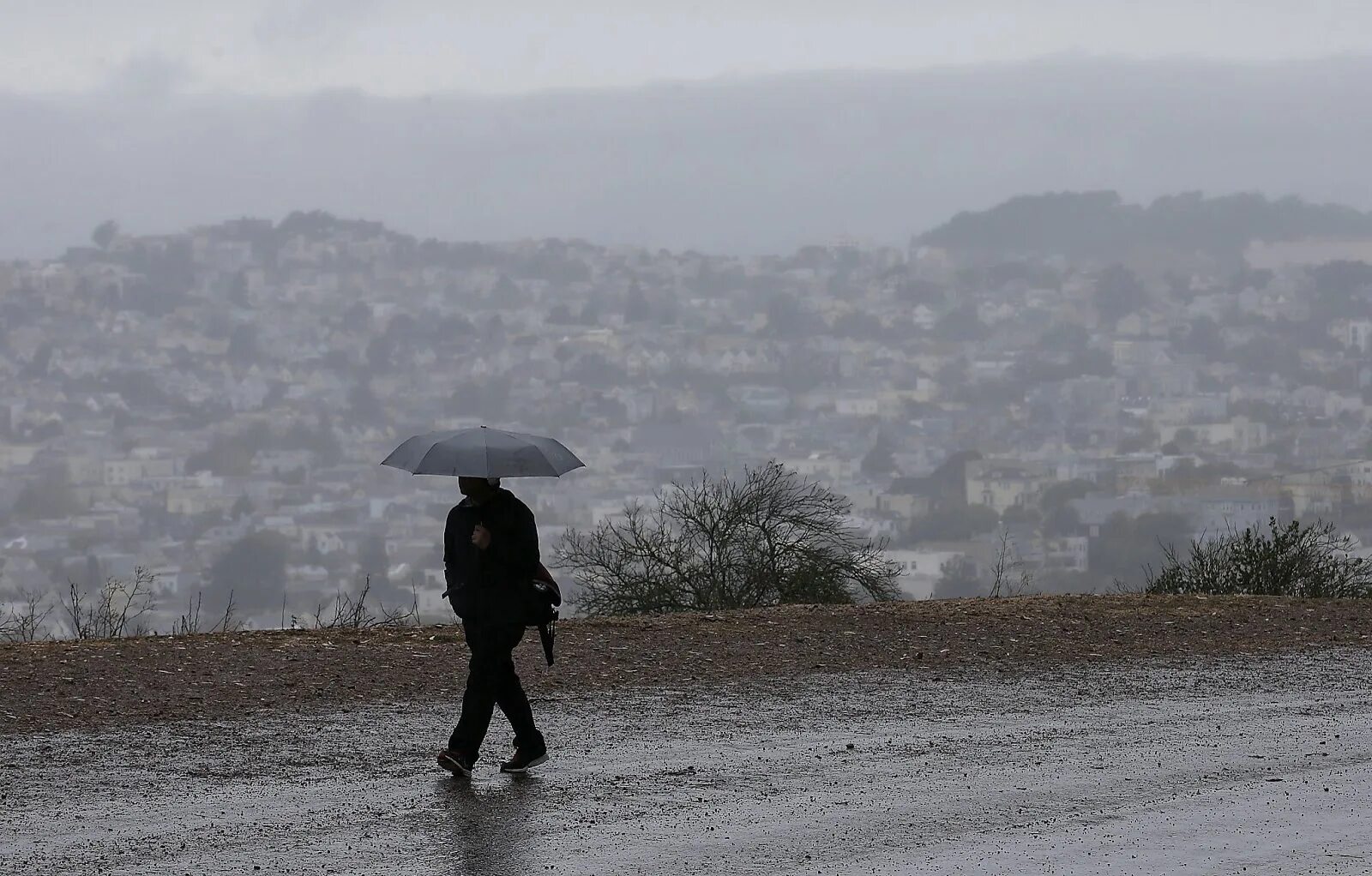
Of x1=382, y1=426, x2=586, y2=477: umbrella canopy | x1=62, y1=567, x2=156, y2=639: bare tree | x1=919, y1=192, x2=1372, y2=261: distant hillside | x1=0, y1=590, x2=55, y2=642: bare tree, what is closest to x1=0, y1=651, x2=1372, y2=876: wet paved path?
x1=382, y1=426, x2=586, y2=477: umbrella canopy

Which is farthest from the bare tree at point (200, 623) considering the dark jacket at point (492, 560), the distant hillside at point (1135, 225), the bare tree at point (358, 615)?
the distant hillside at point (1135, 225)

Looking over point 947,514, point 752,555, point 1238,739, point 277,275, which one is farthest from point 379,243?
point 1238,739

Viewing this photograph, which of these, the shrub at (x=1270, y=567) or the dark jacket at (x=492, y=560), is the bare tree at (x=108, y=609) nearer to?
the dark jacket at (x=492, y=560)

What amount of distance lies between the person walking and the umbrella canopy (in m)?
0.19

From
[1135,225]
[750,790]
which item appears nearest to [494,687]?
[750,790]

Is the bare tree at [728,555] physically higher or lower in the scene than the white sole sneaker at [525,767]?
higher

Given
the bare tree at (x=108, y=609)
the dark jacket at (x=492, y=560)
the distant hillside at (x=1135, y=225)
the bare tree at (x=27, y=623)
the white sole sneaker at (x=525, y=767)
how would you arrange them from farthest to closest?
the distant hillside at (x=1135, y=225) < the bare tree at (x=27, y=623) < the bare tree at (x=108, y=609) < the dark jacket at (x=492, y=560) < the white sole sneaker at (x=525, y=767)

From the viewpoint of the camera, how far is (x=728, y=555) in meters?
19.6

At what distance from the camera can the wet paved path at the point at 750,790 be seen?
21.6 feet

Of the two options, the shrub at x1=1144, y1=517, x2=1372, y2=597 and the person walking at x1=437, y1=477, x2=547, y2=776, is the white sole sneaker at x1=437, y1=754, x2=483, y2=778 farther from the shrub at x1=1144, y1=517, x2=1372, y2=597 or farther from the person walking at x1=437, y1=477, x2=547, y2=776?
the shrub at x1=1144, y1=517, x2=1372, y2=597

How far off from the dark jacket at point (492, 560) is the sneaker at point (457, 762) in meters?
0.67

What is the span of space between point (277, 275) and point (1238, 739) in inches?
5684

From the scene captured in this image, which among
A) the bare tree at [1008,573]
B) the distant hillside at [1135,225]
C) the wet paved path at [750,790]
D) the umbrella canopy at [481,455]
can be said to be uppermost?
the distant hillside at [1135,225]

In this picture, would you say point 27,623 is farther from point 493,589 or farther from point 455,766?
point 455,766
